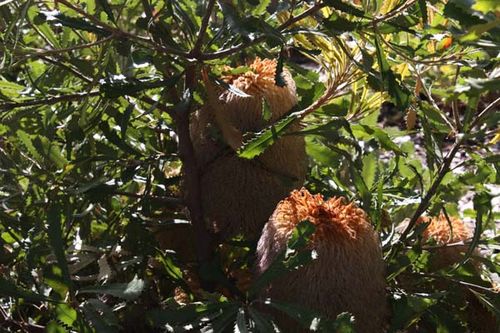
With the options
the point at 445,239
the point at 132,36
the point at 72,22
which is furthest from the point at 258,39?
the point at 445,239

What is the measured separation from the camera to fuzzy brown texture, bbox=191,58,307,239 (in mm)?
1710

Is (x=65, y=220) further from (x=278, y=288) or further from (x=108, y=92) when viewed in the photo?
(x=278, y=288)

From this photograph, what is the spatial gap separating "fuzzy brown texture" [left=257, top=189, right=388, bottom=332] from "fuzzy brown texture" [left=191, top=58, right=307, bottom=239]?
128 millimetres

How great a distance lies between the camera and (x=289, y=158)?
5.69 ft

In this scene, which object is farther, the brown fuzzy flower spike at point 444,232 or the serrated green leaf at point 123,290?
the brown fuzzy flower spike at point 444,232

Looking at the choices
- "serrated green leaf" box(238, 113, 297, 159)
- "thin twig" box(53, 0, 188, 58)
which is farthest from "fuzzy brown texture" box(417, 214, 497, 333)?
"thin twig" box(53, 0, 188, 58)

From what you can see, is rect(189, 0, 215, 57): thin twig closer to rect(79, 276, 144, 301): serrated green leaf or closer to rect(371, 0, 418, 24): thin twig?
rect(371, 0, 418, 24): thin twig

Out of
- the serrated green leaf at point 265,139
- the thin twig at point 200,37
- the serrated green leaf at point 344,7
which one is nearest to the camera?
the serrated green leaf at point 344,7

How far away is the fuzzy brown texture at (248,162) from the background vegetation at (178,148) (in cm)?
5

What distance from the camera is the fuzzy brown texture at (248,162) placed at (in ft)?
5.61

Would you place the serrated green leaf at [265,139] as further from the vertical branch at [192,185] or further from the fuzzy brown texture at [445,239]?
the fuzzy brown texture at [445,239]

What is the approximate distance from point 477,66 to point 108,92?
69 cm

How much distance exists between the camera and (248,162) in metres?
1.71

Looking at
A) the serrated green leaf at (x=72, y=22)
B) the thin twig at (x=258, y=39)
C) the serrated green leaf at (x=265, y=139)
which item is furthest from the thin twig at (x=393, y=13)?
the serrated green leaf at (x=72, y=22)
